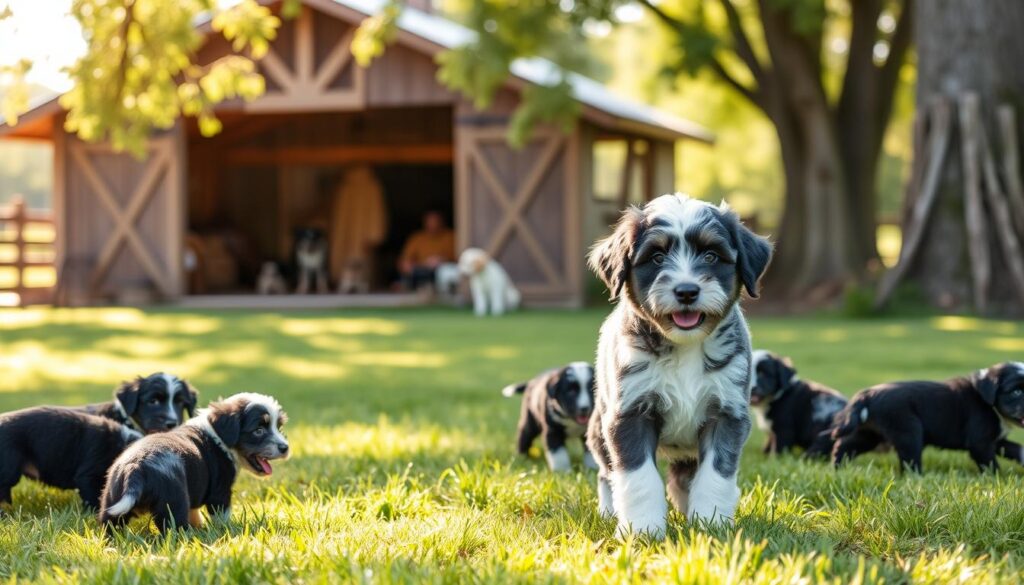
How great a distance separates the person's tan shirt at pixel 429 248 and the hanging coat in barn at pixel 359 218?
83.5 inches

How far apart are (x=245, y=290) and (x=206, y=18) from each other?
27.6ft

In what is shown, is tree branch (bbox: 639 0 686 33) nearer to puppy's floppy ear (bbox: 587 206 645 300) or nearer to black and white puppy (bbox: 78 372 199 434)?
black and white puppy (bbox: 78 372 199 434)

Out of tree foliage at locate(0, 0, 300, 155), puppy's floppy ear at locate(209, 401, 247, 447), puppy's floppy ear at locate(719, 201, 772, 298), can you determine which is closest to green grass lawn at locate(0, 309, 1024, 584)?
puppy's floppy ear at locate(209, 401, 247, 447)

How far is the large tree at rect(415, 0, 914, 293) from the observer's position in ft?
79.4

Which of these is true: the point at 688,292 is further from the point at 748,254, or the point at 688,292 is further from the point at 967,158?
the point at 967,158

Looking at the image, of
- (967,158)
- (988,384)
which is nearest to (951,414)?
(988,384)

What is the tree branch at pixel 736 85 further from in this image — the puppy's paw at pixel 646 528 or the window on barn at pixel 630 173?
the puppy's paw at pixel 646 528

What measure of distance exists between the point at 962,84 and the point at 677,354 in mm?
17291

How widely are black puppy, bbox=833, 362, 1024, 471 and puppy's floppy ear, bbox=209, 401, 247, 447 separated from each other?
357 cm

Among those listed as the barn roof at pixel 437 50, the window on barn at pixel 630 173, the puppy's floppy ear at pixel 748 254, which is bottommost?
the puppy's floppy ear at pixel 748 254

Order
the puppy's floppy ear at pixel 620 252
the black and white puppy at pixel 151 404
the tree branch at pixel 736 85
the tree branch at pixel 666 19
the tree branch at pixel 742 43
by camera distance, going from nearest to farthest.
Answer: the puppy's floppy ear at pixel 620 252, the black and white puppy at pixel 151 404, the tree branch at pixel 742 43, the tree branch at pixel 666 19, the tree branch at pixel 736 85

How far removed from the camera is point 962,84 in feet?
67.4

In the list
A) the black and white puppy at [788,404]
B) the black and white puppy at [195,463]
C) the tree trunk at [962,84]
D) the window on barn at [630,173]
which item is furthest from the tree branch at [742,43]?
the black and white puppy at [195,463]

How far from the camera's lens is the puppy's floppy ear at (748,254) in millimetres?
5184
